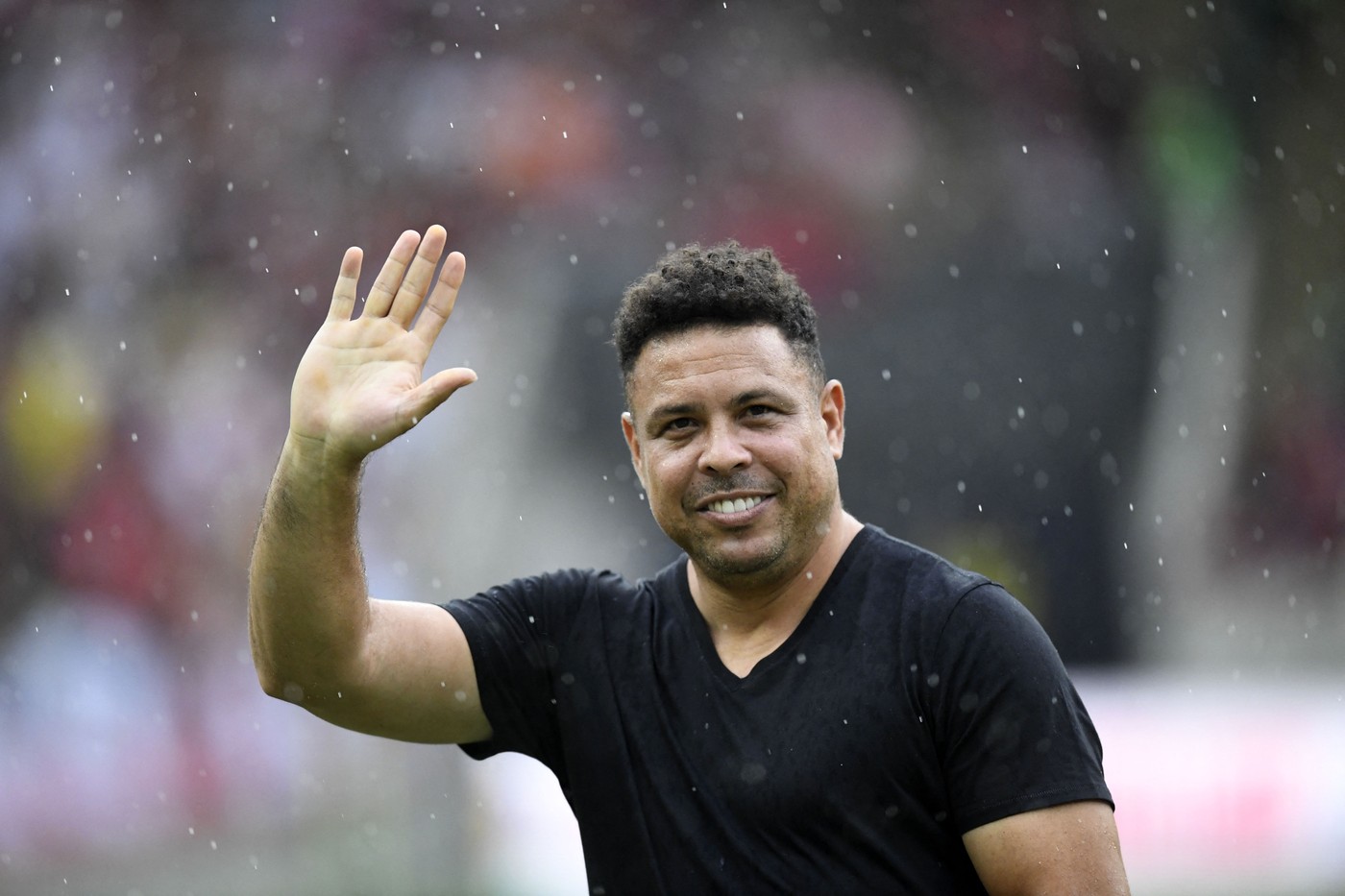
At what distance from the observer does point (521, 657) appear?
304 cm

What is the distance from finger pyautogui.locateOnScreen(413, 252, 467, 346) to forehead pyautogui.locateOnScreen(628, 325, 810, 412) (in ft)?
1.39

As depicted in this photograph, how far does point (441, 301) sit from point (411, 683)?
78 centimetres

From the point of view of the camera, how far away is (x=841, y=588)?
110 inches

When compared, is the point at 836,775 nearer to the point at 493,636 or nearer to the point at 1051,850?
the point at 1051,850

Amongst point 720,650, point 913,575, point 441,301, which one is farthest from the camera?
point 441,301

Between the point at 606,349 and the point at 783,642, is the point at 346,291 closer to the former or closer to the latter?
the point at 783,642

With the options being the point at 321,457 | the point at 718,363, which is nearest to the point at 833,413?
the point at 718,363

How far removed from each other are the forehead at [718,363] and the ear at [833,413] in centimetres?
11

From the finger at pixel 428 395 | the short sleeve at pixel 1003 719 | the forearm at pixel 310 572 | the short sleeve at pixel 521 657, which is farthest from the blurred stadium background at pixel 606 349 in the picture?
the short sleeve at pixel 1003 719

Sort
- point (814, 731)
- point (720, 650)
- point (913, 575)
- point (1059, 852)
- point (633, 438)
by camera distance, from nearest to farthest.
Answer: point (1059, 852), point (814, 731), point (913, 575), point (720, 650), point (633, 438)

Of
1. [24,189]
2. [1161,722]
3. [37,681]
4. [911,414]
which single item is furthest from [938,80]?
[37,681]

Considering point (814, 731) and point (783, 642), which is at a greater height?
point (783, 642)

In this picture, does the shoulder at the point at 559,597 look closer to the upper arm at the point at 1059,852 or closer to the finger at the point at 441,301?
the finger at the point at 441,301

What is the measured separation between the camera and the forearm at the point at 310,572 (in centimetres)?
279
